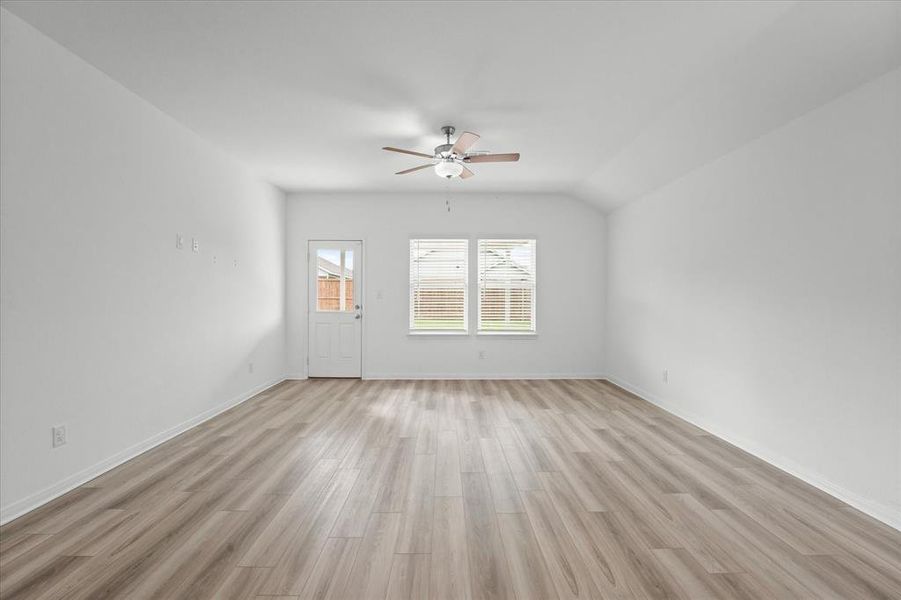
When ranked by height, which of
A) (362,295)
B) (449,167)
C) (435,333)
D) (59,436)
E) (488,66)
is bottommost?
(59,436)

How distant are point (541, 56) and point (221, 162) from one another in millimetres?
3639

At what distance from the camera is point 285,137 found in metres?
4.18

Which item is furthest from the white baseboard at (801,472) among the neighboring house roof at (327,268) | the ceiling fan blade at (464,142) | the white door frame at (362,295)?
the neighboring house roof at (327,268)

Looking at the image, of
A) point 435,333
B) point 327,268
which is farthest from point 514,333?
point 327,268

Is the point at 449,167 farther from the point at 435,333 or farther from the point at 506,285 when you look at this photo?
the point at 435,333

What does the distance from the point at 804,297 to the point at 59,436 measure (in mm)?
5150

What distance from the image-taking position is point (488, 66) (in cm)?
290

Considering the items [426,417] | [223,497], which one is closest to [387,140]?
[426,417]

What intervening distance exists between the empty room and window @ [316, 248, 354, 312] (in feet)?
5.15

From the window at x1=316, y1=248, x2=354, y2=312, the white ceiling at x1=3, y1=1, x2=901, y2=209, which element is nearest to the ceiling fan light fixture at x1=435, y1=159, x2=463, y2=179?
the white ceiling at x1=3, y1=1, x2=901, y2=209

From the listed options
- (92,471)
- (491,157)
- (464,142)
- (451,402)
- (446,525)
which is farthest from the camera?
(451,402)

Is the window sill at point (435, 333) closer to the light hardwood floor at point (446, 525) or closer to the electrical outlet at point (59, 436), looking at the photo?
the light hardwood floor at point (446, 525)

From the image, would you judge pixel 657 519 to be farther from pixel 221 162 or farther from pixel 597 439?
pixel 221 162

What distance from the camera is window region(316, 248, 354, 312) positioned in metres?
6.48
